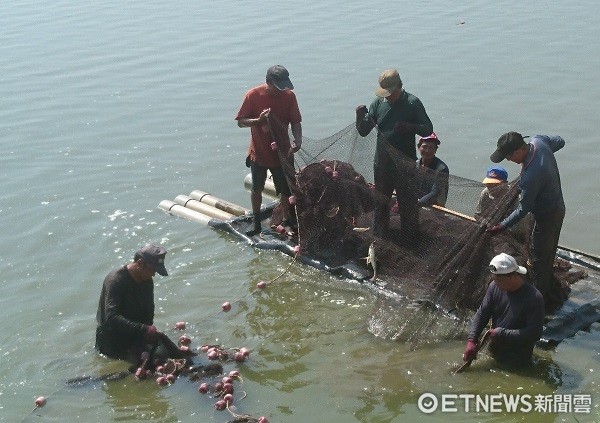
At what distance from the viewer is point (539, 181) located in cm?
757

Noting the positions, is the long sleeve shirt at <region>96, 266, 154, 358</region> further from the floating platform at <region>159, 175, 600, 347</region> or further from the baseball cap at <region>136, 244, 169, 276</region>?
the floating platform at <region>159, 175, 600, 347</region>

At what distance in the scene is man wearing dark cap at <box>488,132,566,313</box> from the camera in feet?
24.7

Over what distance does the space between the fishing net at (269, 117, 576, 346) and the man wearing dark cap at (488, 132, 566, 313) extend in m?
0.23

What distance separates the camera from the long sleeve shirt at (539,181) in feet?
24.8

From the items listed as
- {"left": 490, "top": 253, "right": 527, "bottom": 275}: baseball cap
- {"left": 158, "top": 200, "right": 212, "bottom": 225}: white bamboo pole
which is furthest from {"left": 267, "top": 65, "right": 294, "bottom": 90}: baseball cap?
{"left": 490, "top": 253, "right": 527, "bottom": 275}: baseball cap

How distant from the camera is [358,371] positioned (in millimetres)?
7805

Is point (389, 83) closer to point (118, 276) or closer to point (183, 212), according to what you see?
point (118, 276)

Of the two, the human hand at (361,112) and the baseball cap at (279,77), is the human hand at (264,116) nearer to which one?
the baseball cap at (279,77)

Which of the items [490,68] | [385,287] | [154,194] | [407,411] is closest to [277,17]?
[490,68]

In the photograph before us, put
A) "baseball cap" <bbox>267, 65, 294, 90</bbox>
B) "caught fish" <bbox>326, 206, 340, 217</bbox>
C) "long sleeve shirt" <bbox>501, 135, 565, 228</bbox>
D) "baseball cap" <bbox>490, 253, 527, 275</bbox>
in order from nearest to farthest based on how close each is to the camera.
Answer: "baseball cap" <bbox>490, 253, 527, 275</bbox>, "long sleeve shirt" <bbox>501, 135, 565, 228</bbox>, "baseball cap" <bbox>267, 65, 294, 90</bbox>, "caught fish" <bbox>326, 206, 340, 217</bbox>

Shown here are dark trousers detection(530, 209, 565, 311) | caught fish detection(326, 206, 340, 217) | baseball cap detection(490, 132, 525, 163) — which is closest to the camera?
baseball cap detection(490, 132, 525, 163)

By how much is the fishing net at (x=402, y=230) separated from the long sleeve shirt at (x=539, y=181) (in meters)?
0.44

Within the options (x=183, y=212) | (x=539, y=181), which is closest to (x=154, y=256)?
(x=539, y=181)

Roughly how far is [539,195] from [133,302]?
390cm
